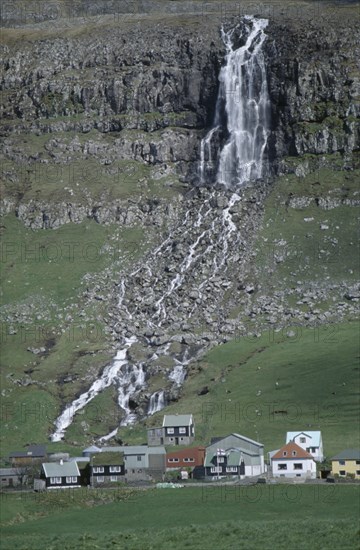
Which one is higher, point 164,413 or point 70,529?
point 164,413

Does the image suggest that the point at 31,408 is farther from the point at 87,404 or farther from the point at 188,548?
the point at 188,548

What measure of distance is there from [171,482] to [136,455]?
9592mm

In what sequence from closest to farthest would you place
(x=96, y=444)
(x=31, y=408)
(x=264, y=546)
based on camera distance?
(x=264, y=546)
(x=96, y=444)
(x=31, y=408)

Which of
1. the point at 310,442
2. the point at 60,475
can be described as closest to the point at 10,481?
the point at 60,475

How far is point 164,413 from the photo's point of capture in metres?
193

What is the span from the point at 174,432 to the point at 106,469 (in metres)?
29.7

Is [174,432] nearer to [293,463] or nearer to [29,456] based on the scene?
[29,456]

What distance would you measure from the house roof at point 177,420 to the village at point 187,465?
1006 centimetres

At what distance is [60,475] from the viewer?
145 metres

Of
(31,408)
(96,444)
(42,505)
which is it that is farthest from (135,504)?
(31,408)

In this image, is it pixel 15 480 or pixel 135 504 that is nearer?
pixel 135 504

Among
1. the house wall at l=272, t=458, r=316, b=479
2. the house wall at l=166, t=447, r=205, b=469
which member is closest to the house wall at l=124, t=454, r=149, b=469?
the house wall at l=166, t=447, r=205, b=469

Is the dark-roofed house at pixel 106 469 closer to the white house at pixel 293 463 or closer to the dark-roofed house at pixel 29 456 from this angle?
the dark-roofed house at pixel 29 456

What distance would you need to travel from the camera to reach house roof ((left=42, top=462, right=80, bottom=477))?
476 ft
